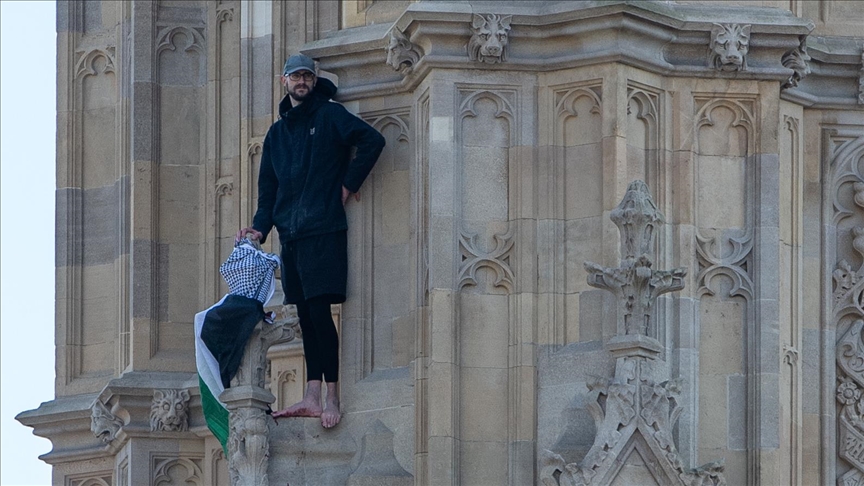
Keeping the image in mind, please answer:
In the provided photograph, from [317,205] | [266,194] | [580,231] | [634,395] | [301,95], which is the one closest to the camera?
[634,395]

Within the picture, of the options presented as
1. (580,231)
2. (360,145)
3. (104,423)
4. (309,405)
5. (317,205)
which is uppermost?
(360,145)

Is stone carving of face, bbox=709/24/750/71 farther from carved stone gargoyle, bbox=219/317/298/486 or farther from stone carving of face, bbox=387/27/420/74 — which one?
carved stone gargoyle, bbox=219/317/298/486

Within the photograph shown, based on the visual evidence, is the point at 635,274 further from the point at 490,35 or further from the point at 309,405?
the point at 309,405

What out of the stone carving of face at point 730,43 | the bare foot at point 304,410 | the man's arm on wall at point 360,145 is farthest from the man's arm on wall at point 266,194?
the stone carving of face at point 730,43

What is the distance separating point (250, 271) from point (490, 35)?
8.07 ft

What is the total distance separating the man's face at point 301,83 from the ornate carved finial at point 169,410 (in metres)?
7.23

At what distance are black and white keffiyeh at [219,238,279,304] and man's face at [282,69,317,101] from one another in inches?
43.3

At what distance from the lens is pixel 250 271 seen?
26.5 metres

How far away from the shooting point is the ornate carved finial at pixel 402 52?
85.3 ft

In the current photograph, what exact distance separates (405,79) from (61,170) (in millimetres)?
9689

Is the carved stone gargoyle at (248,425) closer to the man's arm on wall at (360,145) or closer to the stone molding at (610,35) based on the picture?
the man's arm on wall at (360,145)

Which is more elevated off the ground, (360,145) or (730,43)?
(730,43)

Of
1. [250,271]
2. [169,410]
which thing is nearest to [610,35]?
[250,271]

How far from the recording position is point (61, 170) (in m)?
35.3
